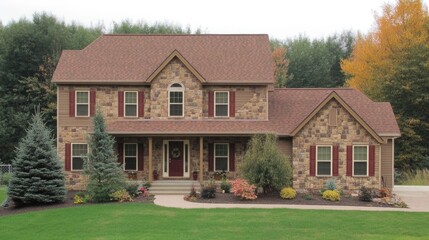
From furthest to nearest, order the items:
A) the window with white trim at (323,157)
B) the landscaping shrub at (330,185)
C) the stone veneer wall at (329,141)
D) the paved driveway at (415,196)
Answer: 1. the window with white trim at (323,157)
2. the stone veneer wall at (329,141)
3. the landscaping shrub at (330,185)
4. the paved driveway at (415,196)

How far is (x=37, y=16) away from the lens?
53.8 meters

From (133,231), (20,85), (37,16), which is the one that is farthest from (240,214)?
(37,16)

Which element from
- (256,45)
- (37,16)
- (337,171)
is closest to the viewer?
(337,171)

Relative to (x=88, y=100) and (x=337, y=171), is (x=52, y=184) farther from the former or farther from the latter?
(x=337, y=171)

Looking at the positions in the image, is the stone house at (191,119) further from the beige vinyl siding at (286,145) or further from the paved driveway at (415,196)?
the paved driveway at (415,196)

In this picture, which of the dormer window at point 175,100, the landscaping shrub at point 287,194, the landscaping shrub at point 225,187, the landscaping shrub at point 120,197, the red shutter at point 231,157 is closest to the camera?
the landscaping shrub at point 120,197

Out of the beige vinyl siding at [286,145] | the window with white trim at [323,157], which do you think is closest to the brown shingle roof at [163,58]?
the beige vinyl siding at [286,145]

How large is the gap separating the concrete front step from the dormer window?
355 cm

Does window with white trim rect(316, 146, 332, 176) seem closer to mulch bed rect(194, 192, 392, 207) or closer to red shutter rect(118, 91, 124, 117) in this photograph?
mulch bed rect(194, 192, 392, 207)

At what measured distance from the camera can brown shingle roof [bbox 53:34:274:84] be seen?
102ft

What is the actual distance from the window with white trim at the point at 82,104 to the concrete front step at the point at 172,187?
5.31m

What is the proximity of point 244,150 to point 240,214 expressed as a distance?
9490 mm

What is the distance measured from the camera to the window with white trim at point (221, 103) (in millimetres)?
30984

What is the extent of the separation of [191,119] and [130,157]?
3.83 metres
